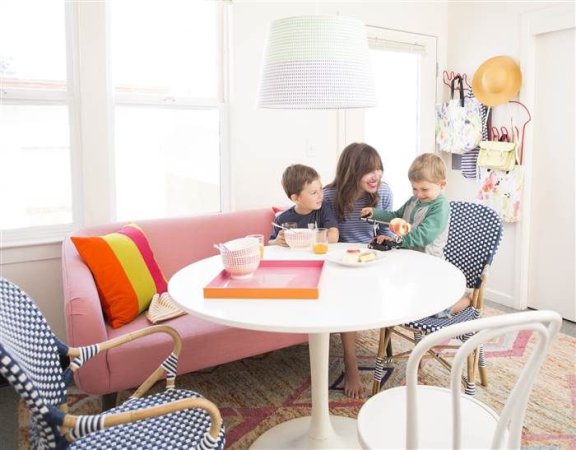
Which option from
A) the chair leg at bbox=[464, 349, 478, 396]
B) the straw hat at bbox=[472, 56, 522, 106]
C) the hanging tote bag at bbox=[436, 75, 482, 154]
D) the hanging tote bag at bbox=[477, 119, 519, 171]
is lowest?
the chair leg at bbox=[464, 349, 478, 396]

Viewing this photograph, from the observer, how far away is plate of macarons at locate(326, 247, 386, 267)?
1.95 metres

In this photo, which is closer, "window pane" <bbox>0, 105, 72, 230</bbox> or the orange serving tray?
the orange serving tray

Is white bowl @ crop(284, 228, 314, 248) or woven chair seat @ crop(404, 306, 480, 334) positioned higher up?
white bowl @ crop(284, 228, 314, 248)

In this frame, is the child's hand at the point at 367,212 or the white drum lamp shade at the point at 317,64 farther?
the child's hand at the point at 367,212

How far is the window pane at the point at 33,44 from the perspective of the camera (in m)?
2.70

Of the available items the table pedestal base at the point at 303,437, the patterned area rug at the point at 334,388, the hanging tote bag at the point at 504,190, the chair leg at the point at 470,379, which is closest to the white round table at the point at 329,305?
the table pedestal base at the point at 303,437

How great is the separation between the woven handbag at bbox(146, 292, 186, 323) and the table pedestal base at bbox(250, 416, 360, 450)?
2.24 feet

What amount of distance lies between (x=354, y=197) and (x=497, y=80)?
1847 millimetres

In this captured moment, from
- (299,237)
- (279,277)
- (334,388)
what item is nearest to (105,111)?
(299,237)

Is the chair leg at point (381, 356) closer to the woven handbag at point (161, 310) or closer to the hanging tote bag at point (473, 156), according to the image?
the woven handbag at point (161, 310)

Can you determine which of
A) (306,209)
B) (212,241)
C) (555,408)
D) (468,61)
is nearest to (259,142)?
(212,241)

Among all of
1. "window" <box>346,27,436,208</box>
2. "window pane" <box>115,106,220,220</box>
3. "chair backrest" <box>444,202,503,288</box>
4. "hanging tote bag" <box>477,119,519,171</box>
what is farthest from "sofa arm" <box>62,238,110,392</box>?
"hanging tote bag" <box>477,119,519,171</box>

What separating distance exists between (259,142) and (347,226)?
1.07 metres

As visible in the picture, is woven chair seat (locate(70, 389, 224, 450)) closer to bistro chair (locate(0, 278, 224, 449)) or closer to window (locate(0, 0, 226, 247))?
bistro chair (locate(0, 278, 224, 449))
